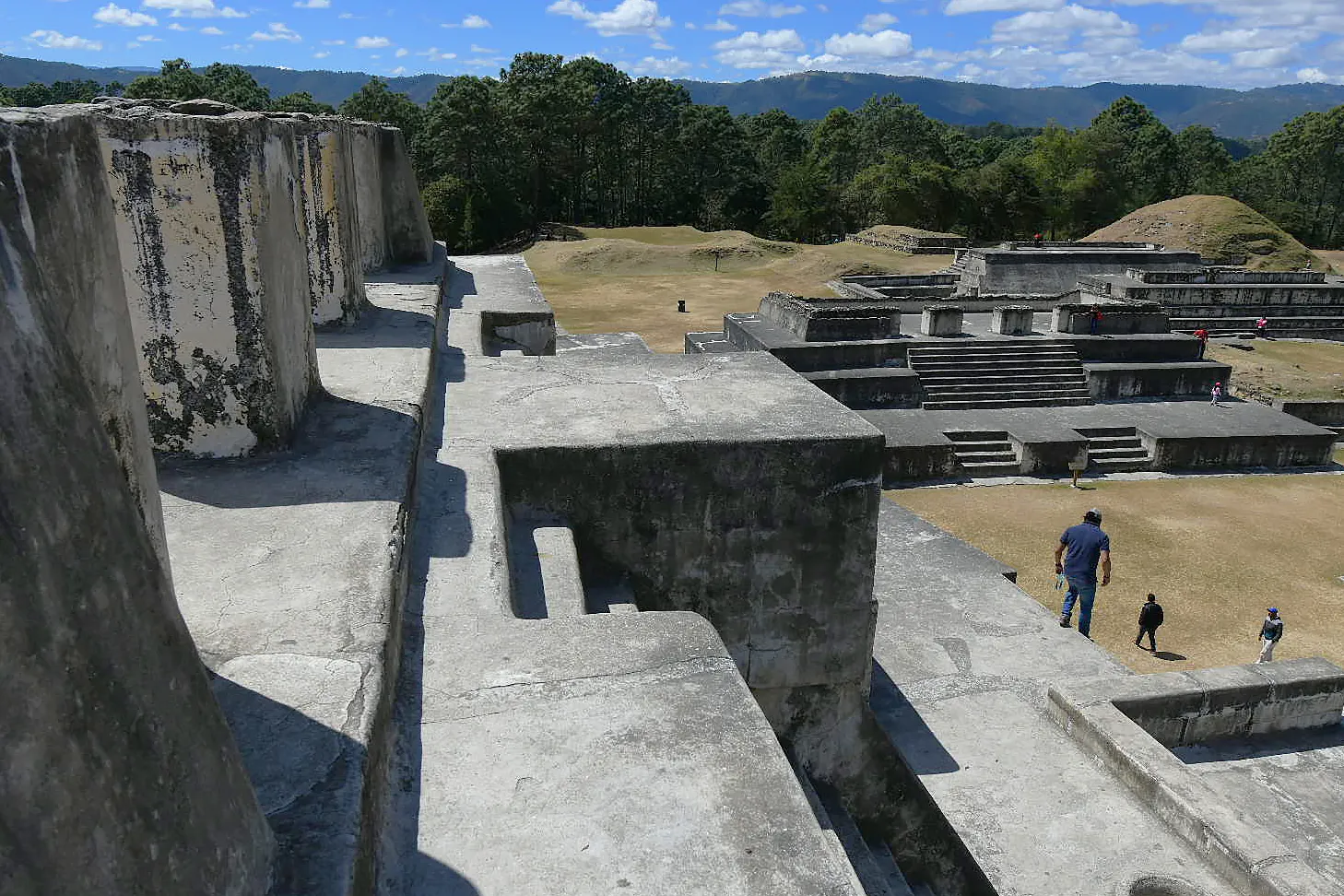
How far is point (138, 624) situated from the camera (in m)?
1.52

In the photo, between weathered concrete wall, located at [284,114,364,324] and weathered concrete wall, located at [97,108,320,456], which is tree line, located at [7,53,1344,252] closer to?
weathered concrete wall, located at [284,114,364,324]

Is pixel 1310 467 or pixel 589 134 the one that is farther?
pixel 589 134

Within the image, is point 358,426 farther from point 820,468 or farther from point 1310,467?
point 1310,467

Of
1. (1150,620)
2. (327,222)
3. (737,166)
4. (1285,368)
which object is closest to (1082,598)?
(1150,620)

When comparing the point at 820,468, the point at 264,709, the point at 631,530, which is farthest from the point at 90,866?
the point at 820,468

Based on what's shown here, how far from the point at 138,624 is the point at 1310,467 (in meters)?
14.8

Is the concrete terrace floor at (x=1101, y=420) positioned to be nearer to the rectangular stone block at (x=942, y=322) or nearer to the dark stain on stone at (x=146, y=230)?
the rectangular stone block at (x=942, y=322)

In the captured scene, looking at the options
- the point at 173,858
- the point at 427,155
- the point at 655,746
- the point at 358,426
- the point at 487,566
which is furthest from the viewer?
the point at 427,155

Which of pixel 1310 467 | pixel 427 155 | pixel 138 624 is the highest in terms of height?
pixel 427 155

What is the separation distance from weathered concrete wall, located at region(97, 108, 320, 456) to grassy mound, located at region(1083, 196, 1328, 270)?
3077 centimetres

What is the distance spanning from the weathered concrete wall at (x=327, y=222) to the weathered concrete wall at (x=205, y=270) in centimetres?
194

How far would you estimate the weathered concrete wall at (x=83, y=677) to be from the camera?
1235 mm

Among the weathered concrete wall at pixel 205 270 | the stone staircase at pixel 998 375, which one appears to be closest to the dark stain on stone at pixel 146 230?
the weathered concrete wall at pixel 205 270

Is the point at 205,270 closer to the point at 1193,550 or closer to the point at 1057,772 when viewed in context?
the point at 1057,772
